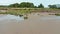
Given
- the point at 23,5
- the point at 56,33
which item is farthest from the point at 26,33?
the point at 23,5

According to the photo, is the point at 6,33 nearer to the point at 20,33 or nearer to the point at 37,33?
the point at 20,33

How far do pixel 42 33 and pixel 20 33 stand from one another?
96cm

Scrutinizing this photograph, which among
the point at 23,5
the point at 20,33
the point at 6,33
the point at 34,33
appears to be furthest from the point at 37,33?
the point at 23,5

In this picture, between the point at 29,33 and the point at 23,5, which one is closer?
the point at 29,33

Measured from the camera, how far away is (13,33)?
24.4 feet

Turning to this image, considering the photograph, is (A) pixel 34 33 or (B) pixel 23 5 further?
(B) pixel 23 5

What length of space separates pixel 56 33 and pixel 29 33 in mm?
1143

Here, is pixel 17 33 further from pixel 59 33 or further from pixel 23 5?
pixel 23 5

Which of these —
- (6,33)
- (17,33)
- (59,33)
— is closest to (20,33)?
(17,33)

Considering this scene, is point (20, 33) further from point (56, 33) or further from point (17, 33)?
point (56, 33)

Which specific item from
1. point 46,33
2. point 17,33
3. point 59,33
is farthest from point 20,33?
point 59,33

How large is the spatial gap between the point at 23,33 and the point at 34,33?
1.51 feet

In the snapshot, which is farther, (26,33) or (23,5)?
(23,5)

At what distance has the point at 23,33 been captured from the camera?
7.57 meters
